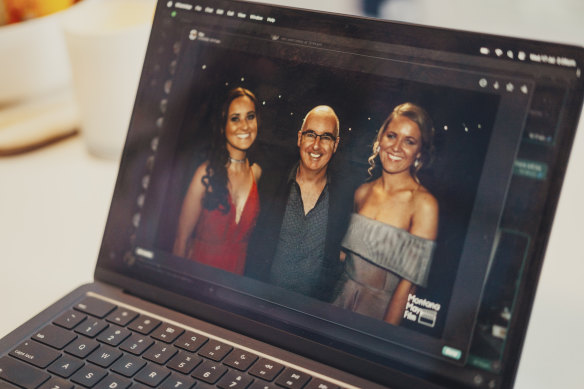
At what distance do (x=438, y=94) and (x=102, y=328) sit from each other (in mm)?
308

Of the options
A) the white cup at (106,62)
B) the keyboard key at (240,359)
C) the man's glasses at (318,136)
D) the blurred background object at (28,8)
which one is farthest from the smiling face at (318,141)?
the blurred background object at (28,8)

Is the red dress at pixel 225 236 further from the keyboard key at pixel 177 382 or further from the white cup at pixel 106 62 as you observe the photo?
the white cup at pixel 106 62

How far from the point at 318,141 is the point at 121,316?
8.2 inches

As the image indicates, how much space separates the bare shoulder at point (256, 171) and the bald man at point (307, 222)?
18 mm

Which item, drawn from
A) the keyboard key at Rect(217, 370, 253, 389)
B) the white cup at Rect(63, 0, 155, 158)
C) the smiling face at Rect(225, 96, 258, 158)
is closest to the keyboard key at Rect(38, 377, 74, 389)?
the keyboard key at Rect(217, 370, 253, 389)

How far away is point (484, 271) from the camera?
41 centimetres

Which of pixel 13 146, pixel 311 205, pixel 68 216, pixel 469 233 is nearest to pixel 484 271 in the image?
pixel 469 233

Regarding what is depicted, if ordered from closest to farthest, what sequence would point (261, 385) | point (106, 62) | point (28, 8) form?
point (261, 385)
point (106, 62)
point (28, 8)

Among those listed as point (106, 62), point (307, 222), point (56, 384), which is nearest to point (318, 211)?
point (307, 222)

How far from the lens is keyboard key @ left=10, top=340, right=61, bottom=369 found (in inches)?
17.3

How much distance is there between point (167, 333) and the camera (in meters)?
0.46

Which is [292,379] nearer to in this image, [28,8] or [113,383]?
[113,383]

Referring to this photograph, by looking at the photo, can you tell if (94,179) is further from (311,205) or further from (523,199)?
(523,199)

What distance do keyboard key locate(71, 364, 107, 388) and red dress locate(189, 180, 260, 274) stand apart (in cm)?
11
